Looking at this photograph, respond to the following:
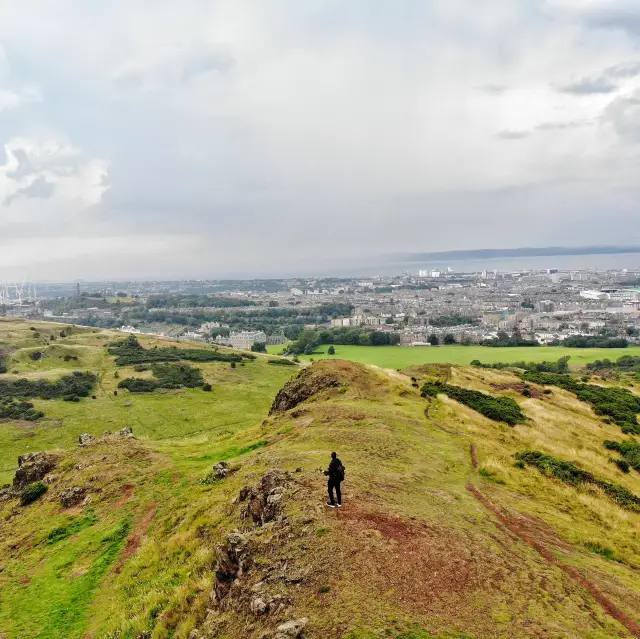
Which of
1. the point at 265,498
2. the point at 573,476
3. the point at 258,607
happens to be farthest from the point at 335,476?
the point at 573,476

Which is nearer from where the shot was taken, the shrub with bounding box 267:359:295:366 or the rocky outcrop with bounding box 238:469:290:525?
the rocky outcrop with bounding box 238:469:290:525

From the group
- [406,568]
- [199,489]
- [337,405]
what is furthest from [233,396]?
[406,568]

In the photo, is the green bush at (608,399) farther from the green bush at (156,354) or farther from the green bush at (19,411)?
the green bush at (156,354)

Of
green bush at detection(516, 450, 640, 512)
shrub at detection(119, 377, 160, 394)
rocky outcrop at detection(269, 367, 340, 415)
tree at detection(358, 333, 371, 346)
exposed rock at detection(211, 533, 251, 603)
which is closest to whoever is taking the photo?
exposed rock at detection(211, 533, 251, 603)

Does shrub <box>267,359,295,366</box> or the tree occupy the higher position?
shrub <box>267,359,295,366</box>

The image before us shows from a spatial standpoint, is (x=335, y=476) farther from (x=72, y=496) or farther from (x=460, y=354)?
(x=460, y=354)

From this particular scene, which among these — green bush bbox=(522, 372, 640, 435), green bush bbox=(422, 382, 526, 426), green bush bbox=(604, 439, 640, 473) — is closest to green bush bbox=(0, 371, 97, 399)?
green bush bbox=(422, 382, 526, 426)

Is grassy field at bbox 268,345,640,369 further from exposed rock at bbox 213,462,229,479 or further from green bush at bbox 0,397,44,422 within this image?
exposed rock at bbox 213,462,229,479
